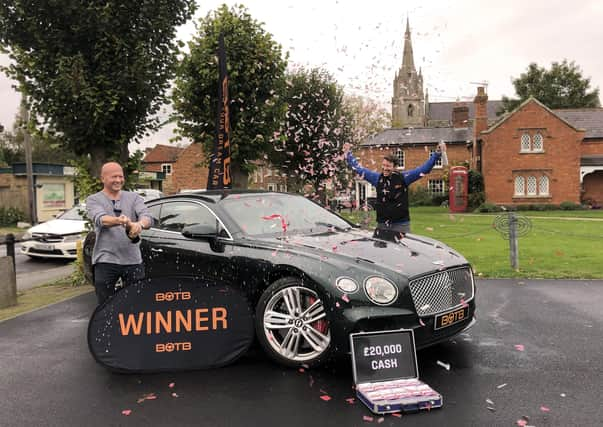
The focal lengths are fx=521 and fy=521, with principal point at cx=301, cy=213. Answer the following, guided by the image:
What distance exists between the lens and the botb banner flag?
10.3 metres

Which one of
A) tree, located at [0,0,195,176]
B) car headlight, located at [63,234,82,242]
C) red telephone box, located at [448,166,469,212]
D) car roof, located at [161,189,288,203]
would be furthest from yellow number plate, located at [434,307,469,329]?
red telephone box, located at [448,166,469,212]

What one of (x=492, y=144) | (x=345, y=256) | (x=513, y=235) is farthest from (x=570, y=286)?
(x=492, y=144)

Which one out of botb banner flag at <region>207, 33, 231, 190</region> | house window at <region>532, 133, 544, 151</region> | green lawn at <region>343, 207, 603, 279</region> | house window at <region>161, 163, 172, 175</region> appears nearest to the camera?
green lawn at <region>343, 207, 603, 279</region>

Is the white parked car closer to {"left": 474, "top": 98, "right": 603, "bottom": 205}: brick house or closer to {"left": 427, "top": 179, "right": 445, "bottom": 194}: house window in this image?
{"left": 474, "top": 98, "right": 603, "bottom": 205}: brick house

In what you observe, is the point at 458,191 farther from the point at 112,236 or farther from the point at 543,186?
the point at 112,236

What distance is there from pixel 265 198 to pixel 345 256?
1.75 m

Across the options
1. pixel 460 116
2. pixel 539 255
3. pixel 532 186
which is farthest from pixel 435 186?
pixel 539 255

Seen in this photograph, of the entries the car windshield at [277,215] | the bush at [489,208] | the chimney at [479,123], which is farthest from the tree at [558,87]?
the car windshield at [277,215]

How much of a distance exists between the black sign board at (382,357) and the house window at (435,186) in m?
42.3

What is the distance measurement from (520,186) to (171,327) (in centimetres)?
3749

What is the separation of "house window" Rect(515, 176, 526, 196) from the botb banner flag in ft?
106

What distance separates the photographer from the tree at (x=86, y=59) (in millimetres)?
8852

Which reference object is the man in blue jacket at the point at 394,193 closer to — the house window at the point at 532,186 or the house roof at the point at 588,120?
the house window at the point at 532,186

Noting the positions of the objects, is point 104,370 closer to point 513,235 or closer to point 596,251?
point 513,235
